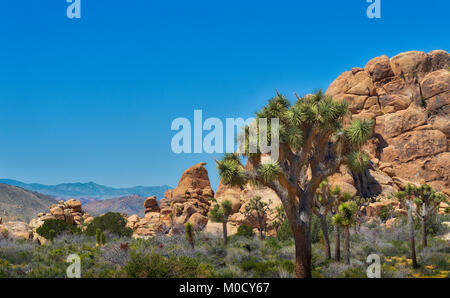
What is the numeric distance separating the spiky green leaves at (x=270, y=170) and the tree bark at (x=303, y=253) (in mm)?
2643

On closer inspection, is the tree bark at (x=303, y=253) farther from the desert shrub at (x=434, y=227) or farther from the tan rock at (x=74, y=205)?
the tan rock at (x=74, y=205)

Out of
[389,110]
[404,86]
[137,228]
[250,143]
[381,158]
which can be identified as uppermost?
[404,86]

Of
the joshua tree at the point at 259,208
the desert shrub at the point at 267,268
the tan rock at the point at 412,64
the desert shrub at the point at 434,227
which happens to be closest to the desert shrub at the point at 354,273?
the desert shrub at the point at 267,268

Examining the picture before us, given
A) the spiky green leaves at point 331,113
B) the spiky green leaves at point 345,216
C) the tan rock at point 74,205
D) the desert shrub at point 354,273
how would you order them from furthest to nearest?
the tan rock at point 74,205 → the spiky green leaves at point 345,216 → the desert shrub at point 354,273 → the spiky green leaves at point 331,113

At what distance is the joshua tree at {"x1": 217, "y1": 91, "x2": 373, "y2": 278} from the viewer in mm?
15398

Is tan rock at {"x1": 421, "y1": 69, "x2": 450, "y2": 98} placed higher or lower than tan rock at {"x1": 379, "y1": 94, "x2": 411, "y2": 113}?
higher

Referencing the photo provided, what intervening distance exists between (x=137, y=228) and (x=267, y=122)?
144 feet

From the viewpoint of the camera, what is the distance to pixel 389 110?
2240 inches

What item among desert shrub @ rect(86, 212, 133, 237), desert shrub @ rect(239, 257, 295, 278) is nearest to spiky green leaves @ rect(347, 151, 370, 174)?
desert shrub @ rect(239, 257, 295, 278)

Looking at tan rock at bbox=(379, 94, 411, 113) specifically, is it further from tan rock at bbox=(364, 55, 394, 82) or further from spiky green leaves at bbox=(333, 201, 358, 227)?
spiky green leaves at bbox=(333, 201, 358, 227)

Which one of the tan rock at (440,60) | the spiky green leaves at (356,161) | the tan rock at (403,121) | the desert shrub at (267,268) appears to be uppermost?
the tan rock at (440,60)

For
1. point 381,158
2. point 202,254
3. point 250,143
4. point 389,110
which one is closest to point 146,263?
point 250,143

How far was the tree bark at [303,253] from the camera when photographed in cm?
1538
